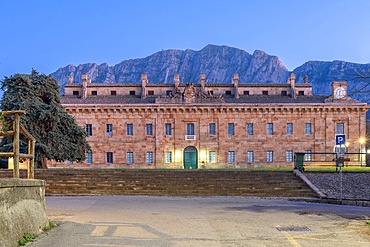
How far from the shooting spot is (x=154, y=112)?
5175 centimetres

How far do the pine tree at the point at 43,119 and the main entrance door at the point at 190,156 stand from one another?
14.6 m

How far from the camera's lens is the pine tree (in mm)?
37062

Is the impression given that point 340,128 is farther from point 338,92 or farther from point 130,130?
point 130,130

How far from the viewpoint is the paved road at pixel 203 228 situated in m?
8.77

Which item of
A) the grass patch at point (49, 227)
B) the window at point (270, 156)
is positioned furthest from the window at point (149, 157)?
the grass patch at point (49, 227)

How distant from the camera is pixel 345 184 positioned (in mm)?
23219

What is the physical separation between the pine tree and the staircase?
10562 mm

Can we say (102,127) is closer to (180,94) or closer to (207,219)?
→ (180,94)

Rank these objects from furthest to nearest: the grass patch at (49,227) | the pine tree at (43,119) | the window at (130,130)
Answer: the window at (130,130) < the pine tree at (43,119) < the grass patch at (49,227)

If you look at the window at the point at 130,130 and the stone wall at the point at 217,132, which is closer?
the stone wall at the point at 217,132

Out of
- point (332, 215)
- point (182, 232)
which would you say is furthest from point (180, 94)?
point (182, 232)

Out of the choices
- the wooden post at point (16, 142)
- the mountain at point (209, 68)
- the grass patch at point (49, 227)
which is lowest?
the grass patch at point (49, 227)

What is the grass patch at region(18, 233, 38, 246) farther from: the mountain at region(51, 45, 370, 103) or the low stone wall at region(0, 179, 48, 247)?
the mountain at region(51, 45, 370, 103)

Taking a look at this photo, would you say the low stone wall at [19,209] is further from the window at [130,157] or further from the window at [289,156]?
the window at [289,156]
